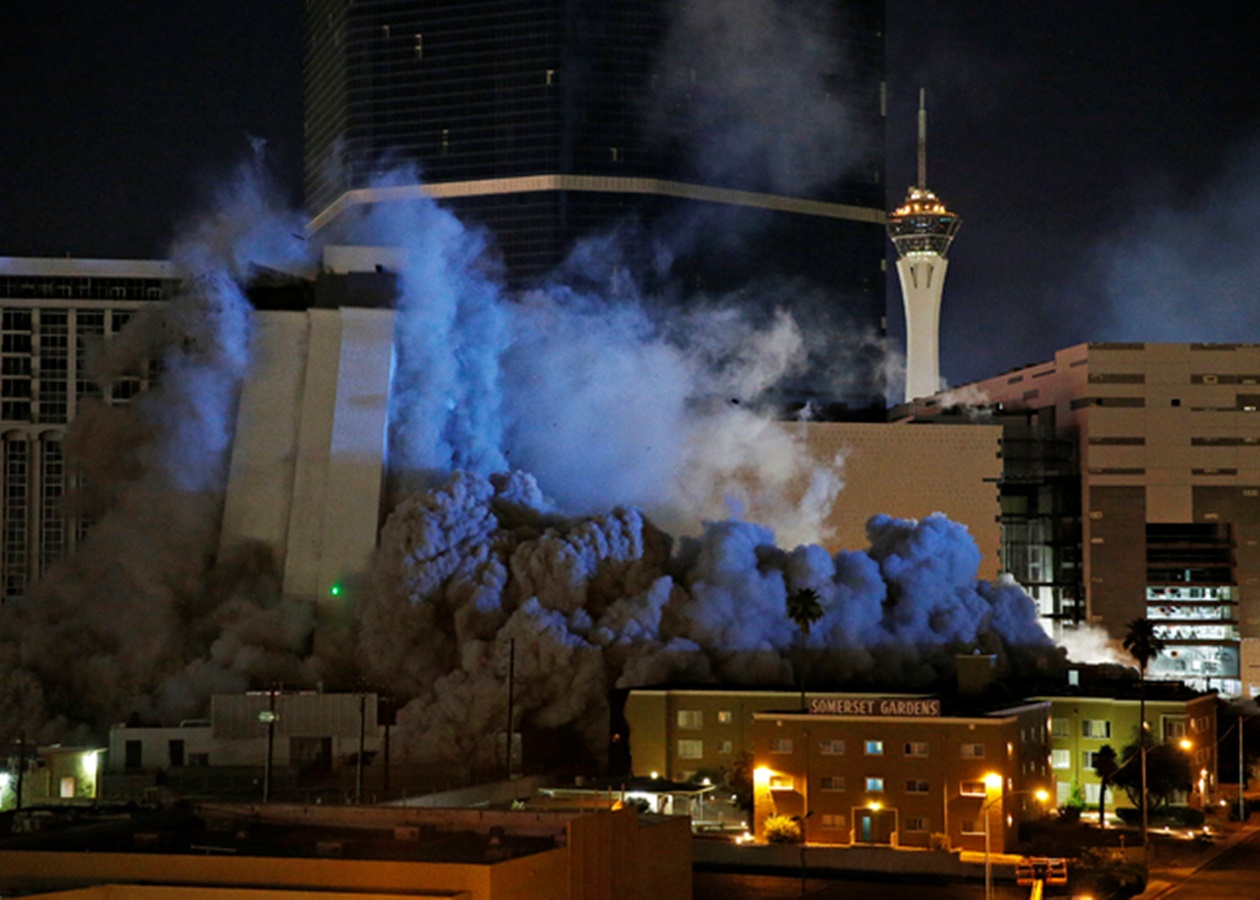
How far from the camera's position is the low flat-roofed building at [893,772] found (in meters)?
84.2

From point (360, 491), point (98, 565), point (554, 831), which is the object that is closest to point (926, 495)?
point (360, 491)

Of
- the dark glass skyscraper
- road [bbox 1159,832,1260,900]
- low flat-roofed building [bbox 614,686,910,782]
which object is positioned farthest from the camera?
the dark glass skyscraper

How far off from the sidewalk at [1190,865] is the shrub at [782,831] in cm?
1370

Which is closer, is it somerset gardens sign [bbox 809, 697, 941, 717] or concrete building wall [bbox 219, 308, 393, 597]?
somerset gardens sign [bbox 809, 697, 941, 717]

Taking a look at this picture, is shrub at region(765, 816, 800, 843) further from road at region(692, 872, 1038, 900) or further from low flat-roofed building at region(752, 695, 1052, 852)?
road at region(692, 872, 1038, 900)

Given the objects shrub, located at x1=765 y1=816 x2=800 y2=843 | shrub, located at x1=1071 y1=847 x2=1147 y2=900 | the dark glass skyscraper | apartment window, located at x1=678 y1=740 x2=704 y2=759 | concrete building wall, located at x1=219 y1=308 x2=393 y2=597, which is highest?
the dark glass skyscraper

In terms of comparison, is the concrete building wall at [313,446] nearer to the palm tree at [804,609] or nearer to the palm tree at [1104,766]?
the palm tree at [804,609]

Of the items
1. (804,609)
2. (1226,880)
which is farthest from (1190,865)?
(804,609)

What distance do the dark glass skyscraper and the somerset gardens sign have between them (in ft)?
273

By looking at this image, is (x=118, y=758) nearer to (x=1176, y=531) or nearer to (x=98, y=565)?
(x=98, y=565)

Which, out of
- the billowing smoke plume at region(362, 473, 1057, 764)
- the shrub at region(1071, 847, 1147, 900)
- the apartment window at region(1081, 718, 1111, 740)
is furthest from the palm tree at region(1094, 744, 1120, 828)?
the shrub at region(1071, 847, 1147, 900)

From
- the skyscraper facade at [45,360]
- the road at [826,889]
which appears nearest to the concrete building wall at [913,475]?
the skyscraper facade at [45,360]

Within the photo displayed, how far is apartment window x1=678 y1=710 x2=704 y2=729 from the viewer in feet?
317

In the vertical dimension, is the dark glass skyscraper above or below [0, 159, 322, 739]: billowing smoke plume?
above
